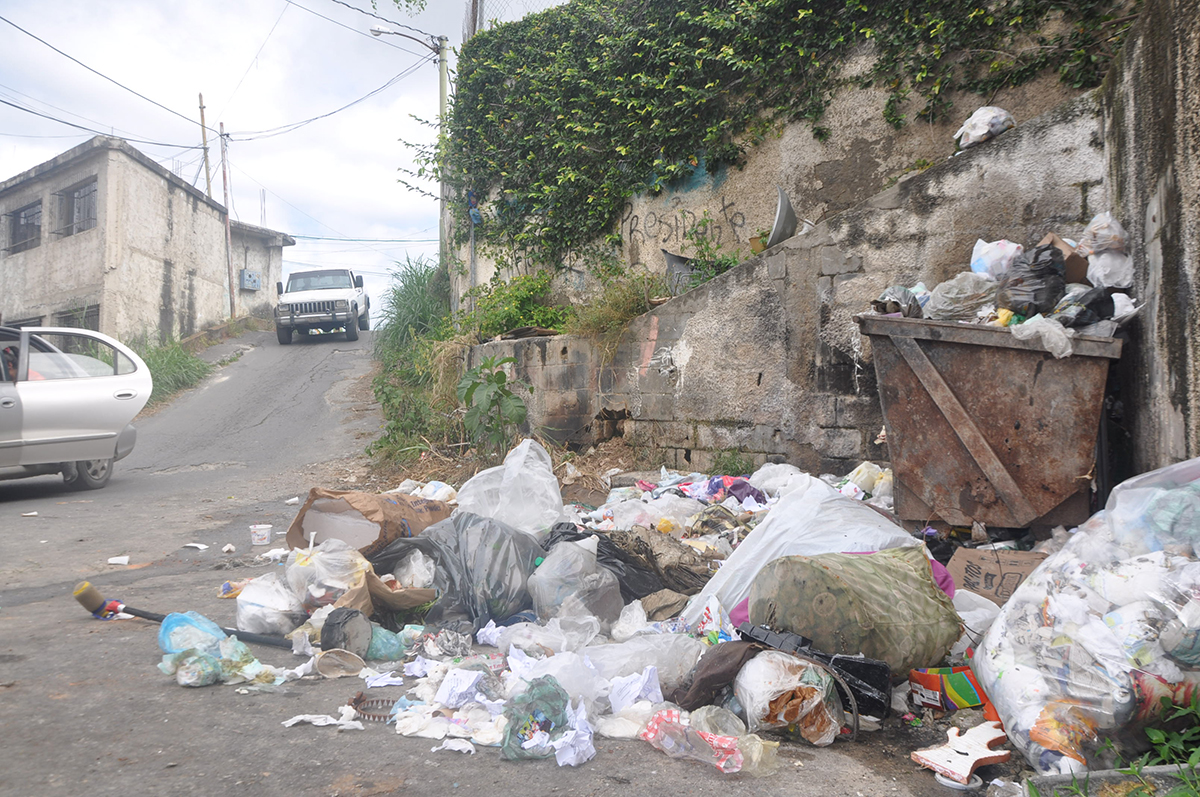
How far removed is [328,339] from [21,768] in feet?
53.7

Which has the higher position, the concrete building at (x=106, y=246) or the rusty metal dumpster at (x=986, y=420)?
the concrete building at (x=106, y=246)

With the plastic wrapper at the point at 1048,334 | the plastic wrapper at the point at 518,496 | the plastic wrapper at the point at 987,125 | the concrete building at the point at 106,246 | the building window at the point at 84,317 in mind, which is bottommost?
the plastic wrapper at the point at 518,496

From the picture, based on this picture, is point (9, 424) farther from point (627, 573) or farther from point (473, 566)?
point (627, 573)

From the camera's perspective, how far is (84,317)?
49.6ft

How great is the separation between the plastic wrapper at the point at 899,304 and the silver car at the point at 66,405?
638 centimetres

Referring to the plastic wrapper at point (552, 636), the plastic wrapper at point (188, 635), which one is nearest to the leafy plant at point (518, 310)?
the plastic wrapper at point (552, 636)

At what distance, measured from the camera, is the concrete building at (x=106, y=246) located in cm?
1479

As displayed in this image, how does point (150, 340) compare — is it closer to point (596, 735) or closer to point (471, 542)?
point (471, 542)

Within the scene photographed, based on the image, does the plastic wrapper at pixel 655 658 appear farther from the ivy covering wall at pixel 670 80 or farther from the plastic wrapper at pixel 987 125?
the ivy covering wall at pixel 670 80

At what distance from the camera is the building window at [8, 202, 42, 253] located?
16.6 meters

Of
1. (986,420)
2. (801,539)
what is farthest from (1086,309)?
(801,539)

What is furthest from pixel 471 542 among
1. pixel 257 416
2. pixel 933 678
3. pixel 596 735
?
pixel 257 416

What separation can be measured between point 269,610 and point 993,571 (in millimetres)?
3087

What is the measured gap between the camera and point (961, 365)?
3.47 m
